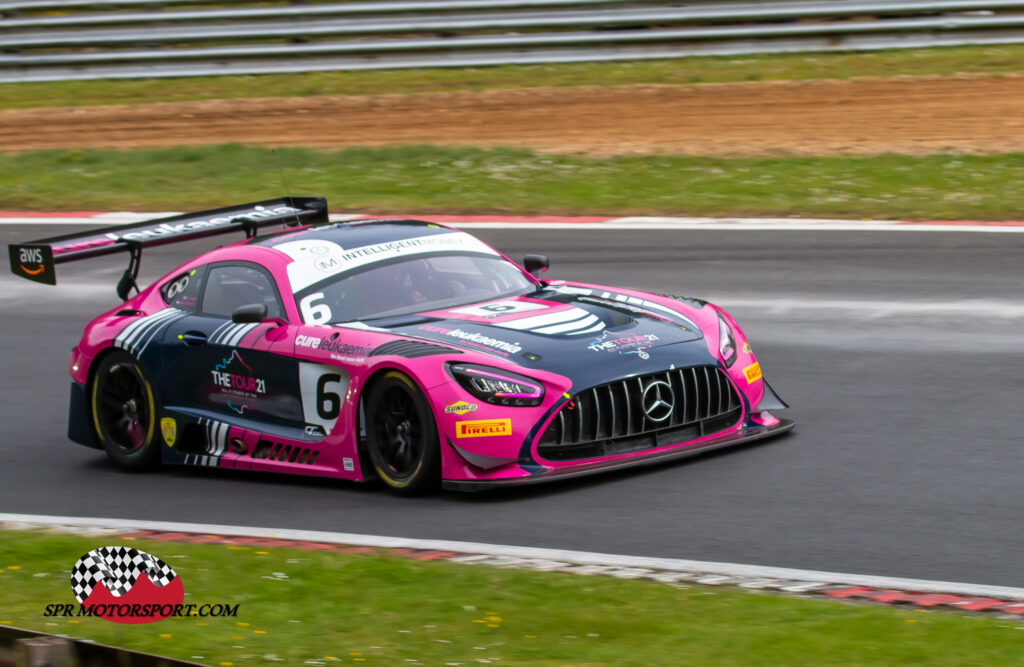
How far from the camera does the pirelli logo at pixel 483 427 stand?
7.64m

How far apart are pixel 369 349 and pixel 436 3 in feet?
57.6

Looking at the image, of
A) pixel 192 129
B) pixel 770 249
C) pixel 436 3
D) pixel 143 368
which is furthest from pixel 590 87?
pixel 143 368

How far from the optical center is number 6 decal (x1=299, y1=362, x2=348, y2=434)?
8.23 meters

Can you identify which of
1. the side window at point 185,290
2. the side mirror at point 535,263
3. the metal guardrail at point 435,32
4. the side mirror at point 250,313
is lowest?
the side mirror at point 250,313

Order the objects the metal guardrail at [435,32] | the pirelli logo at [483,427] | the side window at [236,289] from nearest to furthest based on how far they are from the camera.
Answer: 1. the pirelli logo at [483,427]
2. the side window at [236,289]
3. the metal guardrail at [435,32]

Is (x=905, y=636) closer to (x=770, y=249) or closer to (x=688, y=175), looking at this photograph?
(x=770, y=249)

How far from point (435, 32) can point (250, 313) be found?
683 inches

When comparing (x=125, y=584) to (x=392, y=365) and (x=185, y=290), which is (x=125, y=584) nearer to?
(x=392, y=365)

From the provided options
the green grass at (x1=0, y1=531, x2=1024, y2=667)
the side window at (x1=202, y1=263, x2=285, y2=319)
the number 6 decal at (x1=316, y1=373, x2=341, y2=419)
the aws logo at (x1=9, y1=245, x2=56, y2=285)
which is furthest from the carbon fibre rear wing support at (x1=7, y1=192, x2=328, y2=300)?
the green grass at (x1=0, y1=531, x2=1024, y2=667)

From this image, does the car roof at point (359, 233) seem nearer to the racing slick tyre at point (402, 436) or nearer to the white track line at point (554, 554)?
the racing slick tyre at point (402, 436)

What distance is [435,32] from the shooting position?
25.4 metres

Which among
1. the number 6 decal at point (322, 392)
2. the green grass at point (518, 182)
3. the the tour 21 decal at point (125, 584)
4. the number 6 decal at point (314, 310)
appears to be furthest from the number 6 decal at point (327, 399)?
the green grass at point (518, 182)

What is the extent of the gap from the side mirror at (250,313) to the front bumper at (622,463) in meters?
1.65

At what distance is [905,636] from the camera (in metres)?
5.24
